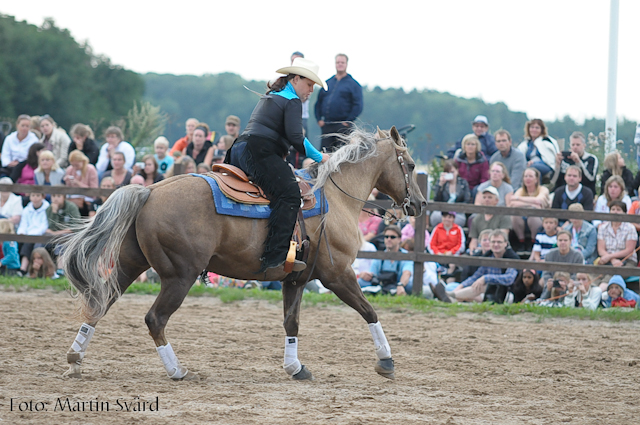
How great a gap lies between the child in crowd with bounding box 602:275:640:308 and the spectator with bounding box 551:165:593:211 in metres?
1.28

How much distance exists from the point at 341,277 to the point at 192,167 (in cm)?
579

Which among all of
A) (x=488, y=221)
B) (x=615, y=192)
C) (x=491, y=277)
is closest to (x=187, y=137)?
(x=488, y=221)

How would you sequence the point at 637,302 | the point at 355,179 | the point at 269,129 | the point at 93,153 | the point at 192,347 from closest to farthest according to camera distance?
the point at 269,129 < the point at 355,179 < the point at 192,347 < the point at 637,302 < the point at 93,153

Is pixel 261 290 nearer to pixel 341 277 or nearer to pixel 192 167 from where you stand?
pixel 192 167

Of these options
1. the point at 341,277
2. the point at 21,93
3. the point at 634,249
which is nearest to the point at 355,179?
the point at 341,277

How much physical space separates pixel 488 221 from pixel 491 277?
961 mm

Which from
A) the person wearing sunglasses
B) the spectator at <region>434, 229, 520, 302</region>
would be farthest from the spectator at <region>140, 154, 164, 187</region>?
the spectator at <region>434, 229, 520, 302</region>

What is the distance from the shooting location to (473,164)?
12203 millimetres

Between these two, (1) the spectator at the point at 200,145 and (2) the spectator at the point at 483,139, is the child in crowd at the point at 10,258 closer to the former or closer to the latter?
(1) the spectator at the point at 200,145

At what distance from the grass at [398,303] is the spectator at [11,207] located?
1160 millimetres

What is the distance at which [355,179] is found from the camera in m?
6.62

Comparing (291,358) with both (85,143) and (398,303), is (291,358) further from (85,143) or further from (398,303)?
(85,143)

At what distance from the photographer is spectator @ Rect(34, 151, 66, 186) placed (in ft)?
39.6

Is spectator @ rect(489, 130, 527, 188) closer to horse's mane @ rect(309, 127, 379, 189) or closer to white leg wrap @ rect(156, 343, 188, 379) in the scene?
horse's mane @ rect(309, 127, 379, 189)
